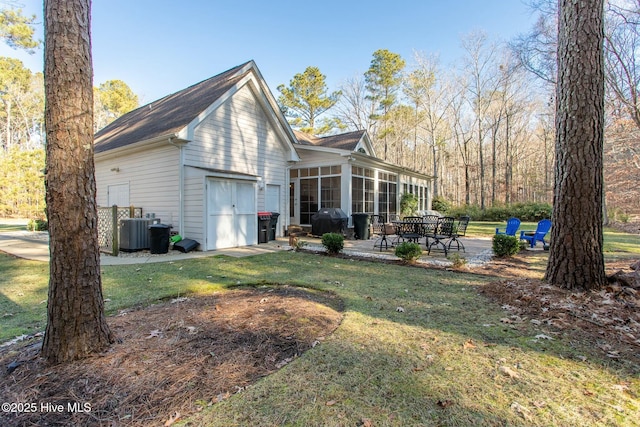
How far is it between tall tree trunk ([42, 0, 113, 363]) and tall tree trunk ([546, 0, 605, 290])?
18.7ft

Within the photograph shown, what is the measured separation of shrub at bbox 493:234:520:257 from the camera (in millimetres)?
7809

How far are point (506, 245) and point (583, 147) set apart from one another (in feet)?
13.4

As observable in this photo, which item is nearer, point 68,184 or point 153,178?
point 68,184

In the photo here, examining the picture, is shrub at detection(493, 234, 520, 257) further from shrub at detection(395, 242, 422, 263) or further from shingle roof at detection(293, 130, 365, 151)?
shingle roof at detection(293, 130, 365, 151)

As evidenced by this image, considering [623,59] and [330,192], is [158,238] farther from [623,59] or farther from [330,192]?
[623,59]

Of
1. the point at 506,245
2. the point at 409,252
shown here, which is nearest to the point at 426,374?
the point at 409,252

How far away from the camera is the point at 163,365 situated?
8.23 ft

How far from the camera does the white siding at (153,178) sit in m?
10.1

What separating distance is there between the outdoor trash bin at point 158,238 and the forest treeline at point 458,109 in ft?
62.6

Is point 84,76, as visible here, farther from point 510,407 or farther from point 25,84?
point 25,84

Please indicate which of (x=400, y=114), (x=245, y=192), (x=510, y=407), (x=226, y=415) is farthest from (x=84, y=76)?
(x=400, y=114)

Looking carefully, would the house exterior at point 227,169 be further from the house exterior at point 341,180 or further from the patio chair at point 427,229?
the patio chair at point 427,229

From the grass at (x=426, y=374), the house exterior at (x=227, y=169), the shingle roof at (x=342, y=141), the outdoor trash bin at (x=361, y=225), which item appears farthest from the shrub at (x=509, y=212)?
the grass at (x=426, y=374)

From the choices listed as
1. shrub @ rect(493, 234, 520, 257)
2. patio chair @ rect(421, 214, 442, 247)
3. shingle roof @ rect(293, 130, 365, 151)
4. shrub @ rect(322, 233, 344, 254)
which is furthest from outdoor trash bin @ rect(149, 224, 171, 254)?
shrub @ rect(493, 234, 520, 257)
